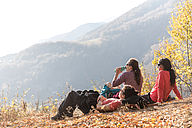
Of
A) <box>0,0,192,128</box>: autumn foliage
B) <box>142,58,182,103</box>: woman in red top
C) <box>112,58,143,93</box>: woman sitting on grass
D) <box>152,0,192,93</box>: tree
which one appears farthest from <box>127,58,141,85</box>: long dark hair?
<box>152,0,192,93</box>: tree

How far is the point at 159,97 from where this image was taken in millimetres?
5539

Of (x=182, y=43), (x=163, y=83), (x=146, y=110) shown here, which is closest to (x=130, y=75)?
(x=163, y=83)

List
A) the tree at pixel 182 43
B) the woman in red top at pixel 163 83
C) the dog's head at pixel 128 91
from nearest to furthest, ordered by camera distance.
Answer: the dog's head at pixel 128 91, the woman in red top at pixel 163 83, the tree at pixel 182 43

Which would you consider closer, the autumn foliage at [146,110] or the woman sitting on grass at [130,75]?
the autumn foliage at [146,110]

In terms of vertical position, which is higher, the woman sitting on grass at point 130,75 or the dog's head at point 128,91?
the woman sitting on grass at point 130,75

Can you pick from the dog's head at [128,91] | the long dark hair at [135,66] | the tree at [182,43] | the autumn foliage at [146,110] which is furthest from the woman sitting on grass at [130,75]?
the tree at [182,43]

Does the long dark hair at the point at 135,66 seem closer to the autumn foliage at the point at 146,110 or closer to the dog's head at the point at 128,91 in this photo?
the dog's head at the point at 128,91

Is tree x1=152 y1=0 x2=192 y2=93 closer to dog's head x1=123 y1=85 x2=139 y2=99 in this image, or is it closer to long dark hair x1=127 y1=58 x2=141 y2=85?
long dark hair x1=127 y1=58 x2=141 y2=85

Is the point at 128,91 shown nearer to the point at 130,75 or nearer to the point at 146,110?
the point at 146,110

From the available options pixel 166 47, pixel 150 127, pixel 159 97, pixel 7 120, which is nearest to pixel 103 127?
pixel 150 127

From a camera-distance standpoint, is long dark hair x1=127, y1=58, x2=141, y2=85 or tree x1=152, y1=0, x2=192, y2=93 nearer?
long dark hair x1=127, y1=58, x2=141, y2=85

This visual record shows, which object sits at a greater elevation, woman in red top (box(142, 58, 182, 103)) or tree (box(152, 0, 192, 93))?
tree (box(152, 0, 192, 93))

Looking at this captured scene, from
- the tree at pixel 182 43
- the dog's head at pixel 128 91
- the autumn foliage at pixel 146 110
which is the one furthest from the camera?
the tree at pixel 182 43

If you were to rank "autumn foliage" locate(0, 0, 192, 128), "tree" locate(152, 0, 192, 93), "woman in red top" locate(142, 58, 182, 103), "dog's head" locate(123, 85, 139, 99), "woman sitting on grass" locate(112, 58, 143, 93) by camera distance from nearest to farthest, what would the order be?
"autumn foliage" locate(0, 0, 192, 128) < "dog's head" locate(123, 85, 139, 99) < "woman in red top" locate(142, 58, 182, 103) < "woman sitting on grass" locate(112, 58, 143, 93) < "tree" locate(152, 0, 192, 93)
